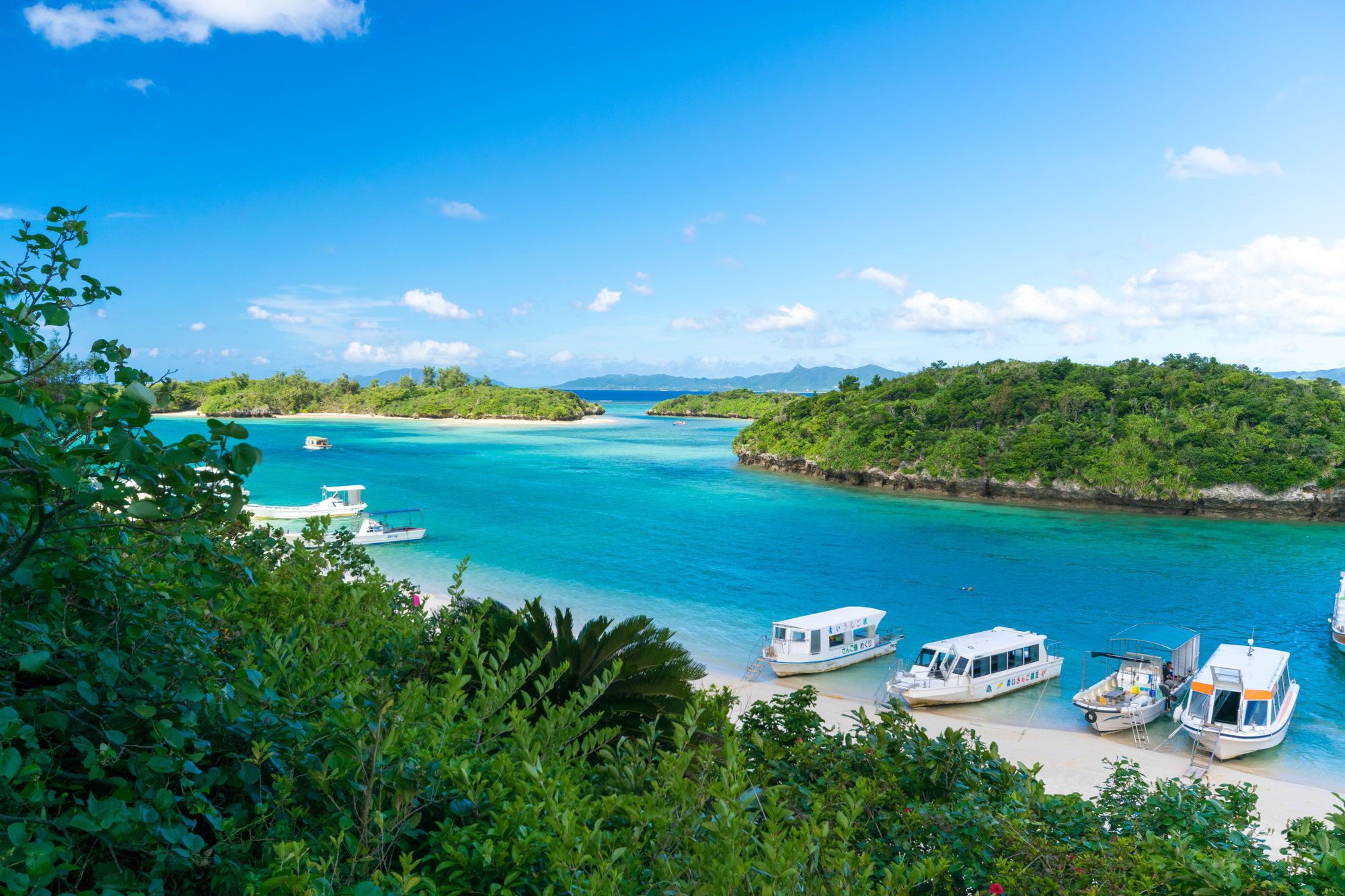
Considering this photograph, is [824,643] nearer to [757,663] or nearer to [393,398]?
[757,663]

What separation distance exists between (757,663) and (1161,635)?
9.83 meters

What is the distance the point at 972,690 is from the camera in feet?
52.6

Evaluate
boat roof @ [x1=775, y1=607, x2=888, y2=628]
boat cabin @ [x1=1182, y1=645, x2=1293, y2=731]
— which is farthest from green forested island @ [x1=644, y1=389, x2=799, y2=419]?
boat cabin @ [x1=1182, y1=645, x2=1293, y2=731]

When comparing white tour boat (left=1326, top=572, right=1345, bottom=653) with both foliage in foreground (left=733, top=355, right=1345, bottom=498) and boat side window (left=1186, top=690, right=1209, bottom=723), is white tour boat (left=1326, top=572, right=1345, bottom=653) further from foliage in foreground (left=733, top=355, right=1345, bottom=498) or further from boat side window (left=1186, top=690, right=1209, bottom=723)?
foliage in foreground (left=733, top=355, right=1345, bottom=498)

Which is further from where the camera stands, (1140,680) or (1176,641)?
(1176,641)

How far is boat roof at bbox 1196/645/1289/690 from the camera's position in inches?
552

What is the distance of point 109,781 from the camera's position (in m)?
2.39

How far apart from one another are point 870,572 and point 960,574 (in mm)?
3505

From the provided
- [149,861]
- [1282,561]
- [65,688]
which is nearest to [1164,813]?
[149,861]

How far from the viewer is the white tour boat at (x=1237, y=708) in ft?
43.9

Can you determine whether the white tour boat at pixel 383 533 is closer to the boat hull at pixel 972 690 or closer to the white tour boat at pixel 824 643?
the white tour boat at pixel 824 643

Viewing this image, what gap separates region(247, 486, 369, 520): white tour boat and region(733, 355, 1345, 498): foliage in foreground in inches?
1374

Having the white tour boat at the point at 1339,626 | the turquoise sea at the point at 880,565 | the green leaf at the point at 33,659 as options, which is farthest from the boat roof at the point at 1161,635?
the green leaf at the point at 33,659

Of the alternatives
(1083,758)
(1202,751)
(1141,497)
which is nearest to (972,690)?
(1083,758)
